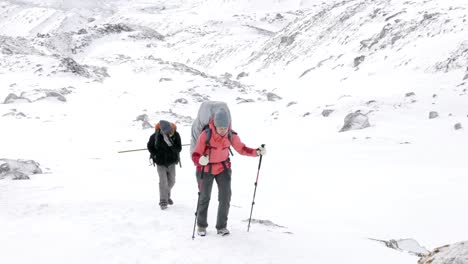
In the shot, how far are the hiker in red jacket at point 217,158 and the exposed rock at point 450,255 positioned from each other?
117 inches

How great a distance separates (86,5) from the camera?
5595 inches

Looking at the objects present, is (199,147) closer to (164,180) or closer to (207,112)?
(207,112)

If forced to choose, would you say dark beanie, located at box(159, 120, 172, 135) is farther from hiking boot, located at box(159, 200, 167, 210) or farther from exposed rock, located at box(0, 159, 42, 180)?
exposed rock, located at box(0, 159, 42, 180)

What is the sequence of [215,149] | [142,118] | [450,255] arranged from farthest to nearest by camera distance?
1. [142,118]
2. [215,149]
3. [450,255]

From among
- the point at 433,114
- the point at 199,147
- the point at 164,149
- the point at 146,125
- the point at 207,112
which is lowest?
the point at 164,149

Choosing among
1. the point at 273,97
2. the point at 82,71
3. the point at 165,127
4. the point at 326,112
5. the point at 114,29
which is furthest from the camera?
the point at 114,29

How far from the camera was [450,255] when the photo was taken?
5.15 metres

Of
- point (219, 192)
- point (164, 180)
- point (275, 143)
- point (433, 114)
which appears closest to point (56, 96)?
point (275, 143)

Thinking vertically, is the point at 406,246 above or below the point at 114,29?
below

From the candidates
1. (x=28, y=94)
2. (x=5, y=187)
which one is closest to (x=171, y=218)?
(x=5, y=187)

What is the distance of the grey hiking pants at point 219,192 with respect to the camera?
7.52 meters

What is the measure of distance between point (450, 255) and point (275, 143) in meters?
17.8

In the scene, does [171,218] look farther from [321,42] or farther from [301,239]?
[321,42]

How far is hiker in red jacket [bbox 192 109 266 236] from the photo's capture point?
7152 millimetres
